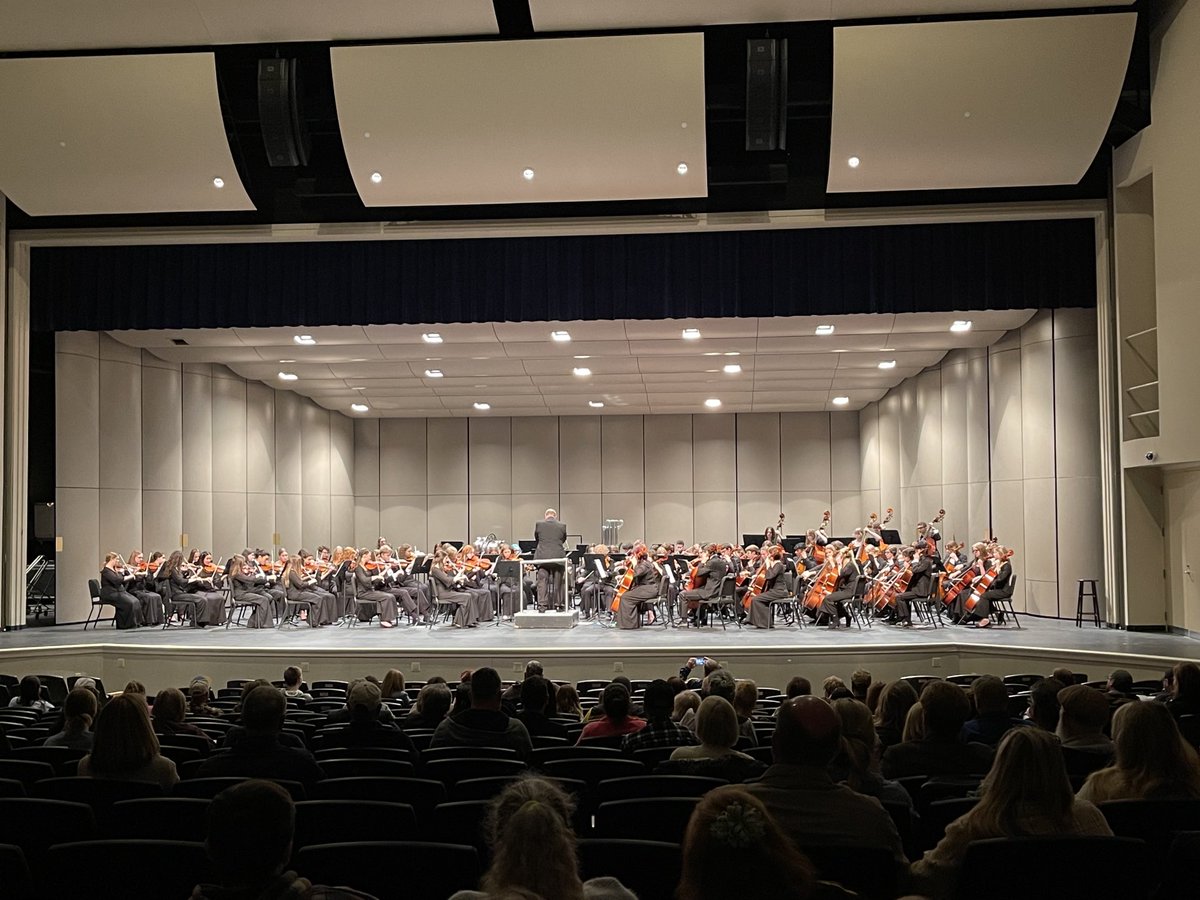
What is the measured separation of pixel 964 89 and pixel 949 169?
1202 millimetres

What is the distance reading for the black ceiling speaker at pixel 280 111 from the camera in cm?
1263

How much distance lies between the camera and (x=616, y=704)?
5.48 metres

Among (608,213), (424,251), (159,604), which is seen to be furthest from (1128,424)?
(159,604)

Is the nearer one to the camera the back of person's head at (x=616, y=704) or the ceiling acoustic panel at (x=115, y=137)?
the back of person's head at (x=616, y=704)

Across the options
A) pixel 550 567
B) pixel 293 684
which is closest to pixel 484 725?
pixel 293 684

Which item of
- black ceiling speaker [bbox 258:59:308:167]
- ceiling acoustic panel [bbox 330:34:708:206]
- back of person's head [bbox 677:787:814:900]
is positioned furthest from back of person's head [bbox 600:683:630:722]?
black ceiling speaker [bbox 258:59:308:167]

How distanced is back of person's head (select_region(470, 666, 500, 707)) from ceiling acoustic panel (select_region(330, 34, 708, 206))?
8.65 meters

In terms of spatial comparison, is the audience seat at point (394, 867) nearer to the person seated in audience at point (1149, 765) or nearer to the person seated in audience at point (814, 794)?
the person seated in audience at point (814, 794)

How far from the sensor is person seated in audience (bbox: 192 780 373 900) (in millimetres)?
2123

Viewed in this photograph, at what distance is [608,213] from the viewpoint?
14.7 meters

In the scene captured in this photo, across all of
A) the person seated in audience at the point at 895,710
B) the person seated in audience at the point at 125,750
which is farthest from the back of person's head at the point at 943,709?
the person seated in audience at the point at 125,750

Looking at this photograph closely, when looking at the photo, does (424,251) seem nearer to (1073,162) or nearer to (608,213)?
(608,213)

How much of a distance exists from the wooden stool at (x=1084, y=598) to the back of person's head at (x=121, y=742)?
42.4ft

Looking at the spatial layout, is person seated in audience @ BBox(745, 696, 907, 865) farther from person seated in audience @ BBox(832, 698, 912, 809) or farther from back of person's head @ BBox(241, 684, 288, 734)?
back of person's head @ BBox(241, 684, 288, 734)
